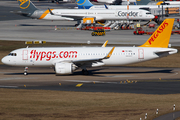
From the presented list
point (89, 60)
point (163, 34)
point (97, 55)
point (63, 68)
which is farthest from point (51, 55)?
point (163, 34)

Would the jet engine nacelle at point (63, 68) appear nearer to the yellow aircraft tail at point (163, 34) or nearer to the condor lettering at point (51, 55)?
the condor lettering at point (51, 55)

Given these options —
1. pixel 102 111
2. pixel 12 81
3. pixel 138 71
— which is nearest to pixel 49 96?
pixel 102 111

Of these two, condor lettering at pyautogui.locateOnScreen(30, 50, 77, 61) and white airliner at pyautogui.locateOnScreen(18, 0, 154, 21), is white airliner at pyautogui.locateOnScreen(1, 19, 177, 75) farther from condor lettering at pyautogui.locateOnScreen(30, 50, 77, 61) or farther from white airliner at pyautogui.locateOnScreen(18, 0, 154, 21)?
white airliner at pyautogui.locateOnScreen(18, 0, 154, 21)

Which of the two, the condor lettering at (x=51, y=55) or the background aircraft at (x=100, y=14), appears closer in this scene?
the condor lettering at (x=51, y=55)

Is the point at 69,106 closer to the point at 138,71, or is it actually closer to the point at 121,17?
the point at 138,71

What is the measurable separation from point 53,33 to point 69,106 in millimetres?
78322

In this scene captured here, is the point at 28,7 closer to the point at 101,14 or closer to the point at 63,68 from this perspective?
the point at 101,14

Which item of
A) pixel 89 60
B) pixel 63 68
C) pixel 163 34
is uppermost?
pixel 163 34

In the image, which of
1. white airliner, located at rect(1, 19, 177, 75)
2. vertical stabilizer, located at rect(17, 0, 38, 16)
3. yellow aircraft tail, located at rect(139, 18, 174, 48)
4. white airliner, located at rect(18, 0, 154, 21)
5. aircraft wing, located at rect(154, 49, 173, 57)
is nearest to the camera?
aircraft wing, located at rect(154, 49, 173, 57)

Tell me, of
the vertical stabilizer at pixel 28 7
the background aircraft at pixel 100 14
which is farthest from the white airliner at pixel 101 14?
the vertical stabilizer at pixel 28 7

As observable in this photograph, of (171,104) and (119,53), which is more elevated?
(119,53)

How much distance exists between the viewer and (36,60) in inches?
1945

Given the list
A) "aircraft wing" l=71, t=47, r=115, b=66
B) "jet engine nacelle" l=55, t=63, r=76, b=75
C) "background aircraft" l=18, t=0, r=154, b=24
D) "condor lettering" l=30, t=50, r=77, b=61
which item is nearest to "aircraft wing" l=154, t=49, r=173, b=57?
"aircraft wing" l=71, t=47, r=115, b=66

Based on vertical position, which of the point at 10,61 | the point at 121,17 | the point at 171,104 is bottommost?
the point at 171,104
